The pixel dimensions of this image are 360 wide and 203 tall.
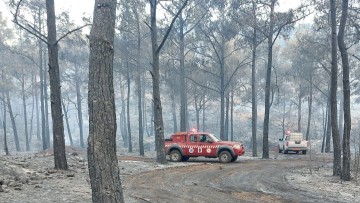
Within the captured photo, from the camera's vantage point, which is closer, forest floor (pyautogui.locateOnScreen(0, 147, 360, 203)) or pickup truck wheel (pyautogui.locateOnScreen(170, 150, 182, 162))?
forest floor (pyautogui.locateOnScreen(0, 147, 360, 203))

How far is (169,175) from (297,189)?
16.0 feet

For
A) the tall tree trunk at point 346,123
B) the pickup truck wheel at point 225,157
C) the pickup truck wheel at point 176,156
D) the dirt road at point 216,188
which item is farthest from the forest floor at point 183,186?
the pickup truck wheel at point 176,156

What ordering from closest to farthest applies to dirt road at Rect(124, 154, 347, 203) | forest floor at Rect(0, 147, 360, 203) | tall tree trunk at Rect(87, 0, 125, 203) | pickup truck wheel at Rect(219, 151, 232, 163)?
tall tree trunk at Rect(87, 0, 125, 203)
forest floor at Rect(0, 147, 360, 203)
dirt road at Rect(124, 154, 347, 203)
pickup truck wheel at Rect(219, 151, 232, 163)

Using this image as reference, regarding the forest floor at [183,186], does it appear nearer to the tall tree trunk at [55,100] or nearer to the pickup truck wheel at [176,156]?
the tall tree trunk at [55,100]

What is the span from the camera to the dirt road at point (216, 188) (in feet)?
27.6

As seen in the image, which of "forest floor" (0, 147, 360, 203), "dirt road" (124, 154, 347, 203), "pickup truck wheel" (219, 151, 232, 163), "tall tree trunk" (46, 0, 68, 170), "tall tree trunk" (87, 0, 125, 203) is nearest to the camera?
"tall tree trunk" (87, 0, 125, 203)

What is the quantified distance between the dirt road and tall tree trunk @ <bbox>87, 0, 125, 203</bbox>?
132 inches

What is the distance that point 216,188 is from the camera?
32.2 feet

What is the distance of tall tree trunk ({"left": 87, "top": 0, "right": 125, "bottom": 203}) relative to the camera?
4.87 metres

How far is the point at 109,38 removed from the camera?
5.38 m

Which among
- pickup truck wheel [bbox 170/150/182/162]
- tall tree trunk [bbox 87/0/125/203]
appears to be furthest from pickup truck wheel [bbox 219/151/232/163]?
tall tree trunk [bbox 87/0/125/203]

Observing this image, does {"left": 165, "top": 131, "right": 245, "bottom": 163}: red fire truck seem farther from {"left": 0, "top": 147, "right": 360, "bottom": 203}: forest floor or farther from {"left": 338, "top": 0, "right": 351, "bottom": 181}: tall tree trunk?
{"left": 338, "top": 0, "right": 351, "bottom": 181}: tall tree trunk

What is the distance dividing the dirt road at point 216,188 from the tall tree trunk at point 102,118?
3.35 m

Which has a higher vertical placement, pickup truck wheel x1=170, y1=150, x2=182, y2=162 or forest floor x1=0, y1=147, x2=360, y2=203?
forest floor x1=0, y1=147, x2=360, y2=203
